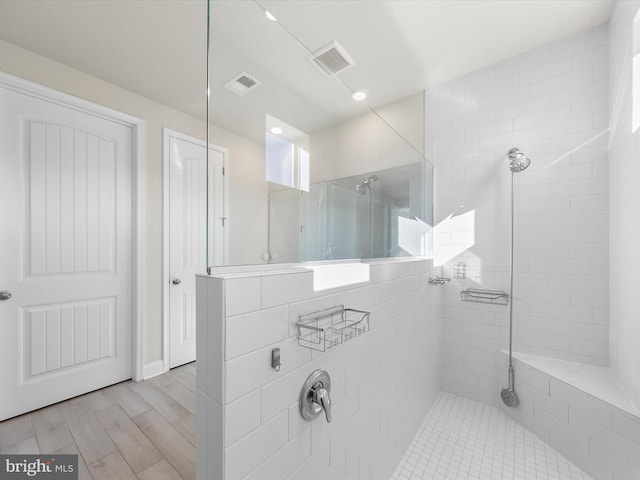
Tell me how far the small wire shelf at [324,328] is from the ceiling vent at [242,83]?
785 millimetres

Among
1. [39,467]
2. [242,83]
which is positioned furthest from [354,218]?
[39,467]

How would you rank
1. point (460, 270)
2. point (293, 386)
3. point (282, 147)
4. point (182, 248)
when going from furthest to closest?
1. point (182, 248)
2. point (460, 270)
3. point (282, 147)
4. point (293, 386)

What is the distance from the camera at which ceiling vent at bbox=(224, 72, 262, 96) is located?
91 centimetres

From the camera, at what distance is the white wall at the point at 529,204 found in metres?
1.84

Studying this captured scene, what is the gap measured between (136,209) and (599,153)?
3.46 meters

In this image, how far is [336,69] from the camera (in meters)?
2.15

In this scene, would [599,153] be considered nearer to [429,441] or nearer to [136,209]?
[429,441]

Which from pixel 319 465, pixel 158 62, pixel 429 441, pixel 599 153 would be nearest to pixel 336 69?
pixel 158 62

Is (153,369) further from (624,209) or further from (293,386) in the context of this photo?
(624,209)

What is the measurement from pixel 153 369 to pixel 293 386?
7.19ft

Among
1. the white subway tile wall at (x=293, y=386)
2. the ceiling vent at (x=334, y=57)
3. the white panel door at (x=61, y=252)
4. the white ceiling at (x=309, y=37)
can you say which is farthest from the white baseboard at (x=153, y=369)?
the ceiling vent at (x=334, y=57)

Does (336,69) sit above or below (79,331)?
above

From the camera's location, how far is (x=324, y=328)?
3.28ft

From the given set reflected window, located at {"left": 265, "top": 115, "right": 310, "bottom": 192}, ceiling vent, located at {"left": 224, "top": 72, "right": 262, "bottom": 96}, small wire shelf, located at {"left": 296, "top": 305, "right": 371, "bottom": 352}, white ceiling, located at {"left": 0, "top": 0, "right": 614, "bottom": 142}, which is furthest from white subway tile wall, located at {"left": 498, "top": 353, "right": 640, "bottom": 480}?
ceiling vent, located at {"left": 224, "top": 72, "right": 262, "bottom": 96}
